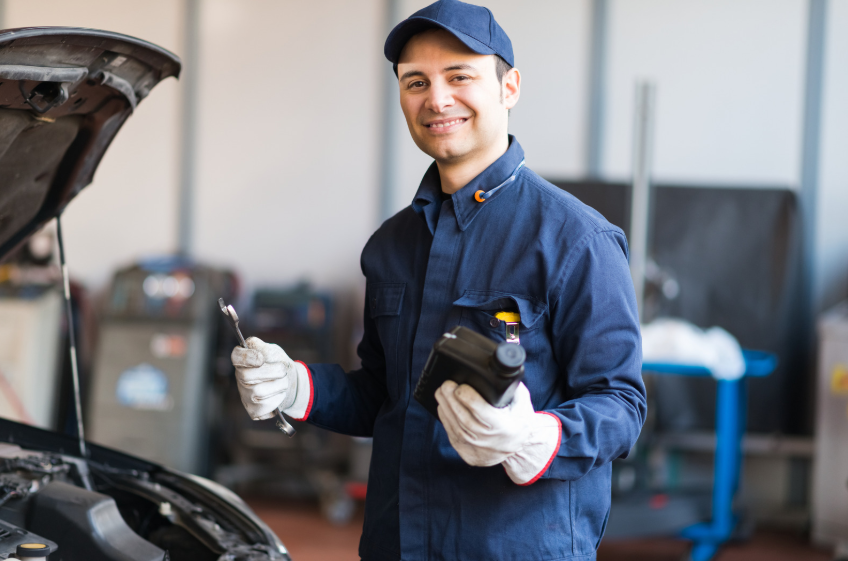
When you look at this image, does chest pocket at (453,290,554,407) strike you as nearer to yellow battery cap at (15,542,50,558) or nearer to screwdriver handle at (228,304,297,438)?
screwdriver handle at (228,304,297,438)

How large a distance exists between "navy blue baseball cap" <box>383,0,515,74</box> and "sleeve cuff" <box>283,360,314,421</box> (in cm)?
57

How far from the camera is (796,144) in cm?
436

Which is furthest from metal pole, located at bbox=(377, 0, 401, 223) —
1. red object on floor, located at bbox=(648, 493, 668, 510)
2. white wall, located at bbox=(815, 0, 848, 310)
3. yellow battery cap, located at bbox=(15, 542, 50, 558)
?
yellow battery cap, located at bbox=(15, 542, 50, 558)

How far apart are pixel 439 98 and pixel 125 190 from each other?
416cm

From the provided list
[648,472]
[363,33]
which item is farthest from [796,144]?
[363,33]

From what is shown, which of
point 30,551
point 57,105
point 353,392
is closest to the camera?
point 30,551

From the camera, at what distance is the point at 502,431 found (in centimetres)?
105

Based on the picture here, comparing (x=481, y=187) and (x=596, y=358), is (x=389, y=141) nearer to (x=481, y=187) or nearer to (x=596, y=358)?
(x=481, y=187)

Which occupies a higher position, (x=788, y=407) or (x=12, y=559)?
(x=12, y=559)

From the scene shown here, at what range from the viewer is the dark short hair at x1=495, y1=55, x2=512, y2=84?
1340 mm

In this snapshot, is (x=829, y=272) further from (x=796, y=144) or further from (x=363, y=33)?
(x=363, y=33)

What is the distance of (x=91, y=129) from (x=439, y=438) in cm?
94

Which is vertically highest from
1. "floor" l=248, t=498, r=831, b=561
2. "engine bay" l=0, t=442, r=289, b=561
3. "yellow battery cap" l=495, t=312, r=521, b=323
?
"yellow battery cap" l=495, t=312, r=521, b=323

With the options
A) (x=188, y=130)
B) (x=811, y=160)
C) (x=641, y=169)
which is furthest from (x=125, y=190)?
(x=811, y=160)
